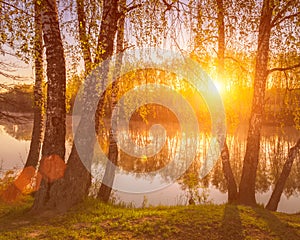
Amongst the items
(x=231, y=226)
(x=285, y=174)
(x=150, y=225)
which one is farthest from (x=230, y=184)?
(x=150, y=225)

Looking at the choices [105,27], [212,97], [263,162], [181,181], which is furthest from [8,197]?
[263,162]

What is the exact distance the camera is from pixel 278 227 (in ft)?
19.8

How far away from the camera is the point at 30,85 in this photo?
11898 mm

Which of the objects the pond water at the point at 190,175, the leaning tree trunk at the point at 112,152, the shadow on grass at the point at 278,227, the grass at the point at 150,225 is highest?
the leaning tree trunk at the point at 112,152

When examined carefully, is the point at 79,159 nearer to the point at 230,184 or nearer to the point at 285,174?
the point at 230,184

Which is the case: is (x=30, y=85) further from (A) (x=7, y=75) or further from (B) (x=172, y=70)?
(B) (x=172, y=70)

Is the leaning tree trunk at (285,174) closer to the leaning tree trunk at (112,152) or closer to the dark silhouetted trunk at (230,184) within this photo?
the dark silhouetted trunk at (230,184)

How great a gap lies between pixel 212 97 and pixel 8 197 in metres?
7.82

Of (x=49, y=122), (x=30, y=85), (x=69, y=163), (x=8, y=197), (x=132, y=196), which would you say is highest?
(x=30, y=85)

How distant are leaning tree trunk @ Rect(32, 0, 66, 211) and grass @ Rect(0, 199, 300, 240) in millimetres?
823

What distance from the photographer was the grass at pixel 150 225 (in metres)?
5.41

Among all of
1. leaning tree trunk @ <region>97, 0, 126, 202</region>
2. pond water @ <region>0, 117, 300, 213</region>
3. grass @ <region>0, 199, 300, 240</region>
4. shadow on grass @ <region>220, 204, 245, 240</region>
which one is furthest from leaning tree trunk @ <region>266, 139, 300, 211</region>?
leaning tree trunk @ <region>97, 0, 126, 202</region>

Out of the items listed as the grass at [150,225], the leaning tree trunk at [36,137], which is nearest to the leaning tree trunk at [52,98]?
the grass at [150,225]

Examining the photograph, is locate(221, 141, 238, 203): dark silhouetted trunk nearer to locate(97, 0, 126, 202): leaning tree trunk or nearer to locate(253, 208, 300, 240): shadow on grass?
locate(253, 208, 300, 240): shadow on grass
